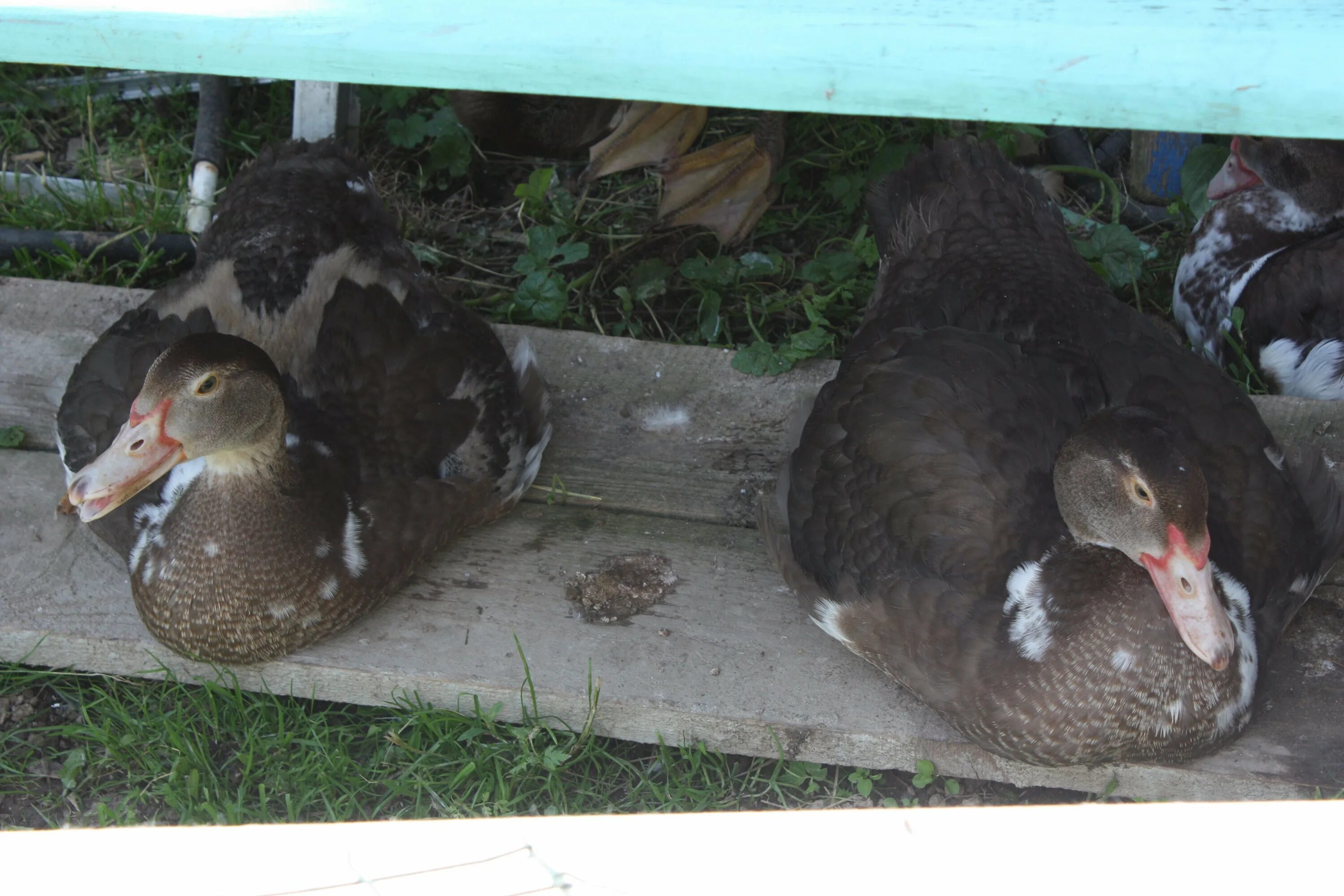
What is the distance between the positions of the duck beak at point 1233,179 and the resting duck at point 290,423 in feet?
6.55

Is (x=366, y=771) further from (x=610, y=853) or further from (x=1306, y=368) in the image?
(x=1306, y=368)

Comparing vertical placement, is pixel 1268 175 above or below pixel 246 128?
above

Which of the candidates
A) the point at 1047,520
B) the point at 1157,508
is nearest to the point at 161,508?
the point at 1047,520

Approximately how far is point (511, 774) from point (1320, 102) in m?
1.79

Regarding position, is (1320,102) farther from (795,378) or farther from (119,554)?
(119,554)

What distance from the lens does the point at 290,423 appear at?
2.50 meters

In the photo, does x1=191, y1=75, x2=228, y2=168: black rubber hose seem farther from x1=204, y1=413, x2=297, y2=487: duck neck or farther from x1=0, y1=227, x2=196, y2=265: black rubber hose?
x1=204, y1=413, x2=297, y2=487: duck neck

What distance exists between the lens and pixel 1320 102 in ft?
4.54

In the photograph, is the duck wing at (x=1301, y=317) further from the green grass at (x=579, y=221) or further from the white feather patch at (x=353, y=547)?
the white feather patch at (x=353, y=547)

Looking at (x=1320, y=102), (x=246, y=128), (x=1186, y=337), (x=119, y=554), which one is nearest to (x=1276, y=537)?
(x=1320, y=102)

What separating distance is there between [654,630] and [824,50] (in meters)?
1.40

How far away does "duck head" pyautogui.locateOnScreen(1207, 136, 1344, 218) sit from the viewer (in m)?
3.30

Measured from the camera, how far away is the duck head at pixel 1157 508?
1938mm

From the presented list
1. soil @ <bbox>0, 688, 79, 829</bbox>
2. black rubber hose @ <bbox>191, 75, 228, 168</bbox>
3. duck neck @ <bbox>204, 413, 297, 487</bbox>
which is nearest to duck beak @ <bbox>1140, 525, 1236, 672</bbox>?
duck neck @ <bbox>204, 413, 297, 487</bbox>
